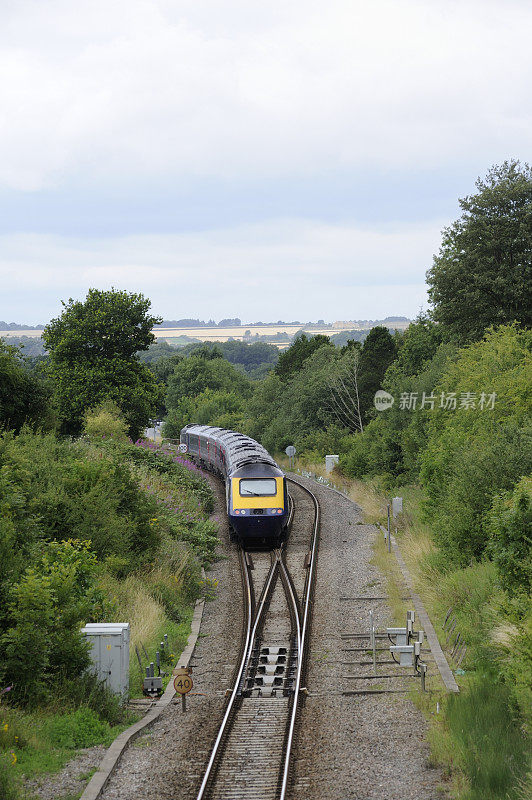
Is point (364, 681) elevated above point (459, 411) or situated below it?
below

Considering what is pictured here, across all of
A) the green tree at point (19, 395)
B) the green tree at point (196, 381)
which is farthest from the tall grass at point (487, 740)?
the green tree at point (196, 381)

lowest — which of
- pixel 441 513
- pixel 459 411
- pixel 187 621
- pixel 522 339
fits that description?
pixel 187 621

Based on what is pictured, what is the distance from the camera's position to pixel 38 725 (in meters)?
10.5

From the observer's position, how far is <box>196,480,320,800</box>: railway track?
381 inches

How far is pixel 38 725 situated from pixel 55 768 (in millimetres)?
1006

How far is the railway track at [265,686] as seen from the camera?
9672mm

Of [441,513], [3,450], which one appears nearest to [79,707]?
[3,450]

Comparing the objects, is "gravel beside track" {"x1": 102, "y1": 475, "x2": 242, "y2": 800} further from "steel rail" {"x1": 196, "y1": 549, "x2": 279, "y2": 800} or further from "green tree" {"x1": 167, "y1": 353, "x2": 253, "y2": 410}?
"green tree" {"x1": 167, "y1": 353, "x2": 253, "y2": 410}

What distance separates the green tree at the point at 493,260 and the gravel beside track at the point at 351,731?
24637 mm

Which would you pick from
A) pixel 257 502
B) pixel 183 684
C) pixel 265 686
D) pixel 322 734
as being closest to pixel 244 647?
pixel 265 686

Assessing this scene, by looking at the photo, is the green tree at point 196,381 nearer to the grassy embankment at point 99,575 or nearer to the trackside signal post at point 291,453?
the trackside signal post at point 291,453

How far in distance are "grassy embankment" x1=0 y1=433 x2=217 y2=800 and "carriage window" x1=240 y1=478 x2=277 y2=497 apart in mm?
1874

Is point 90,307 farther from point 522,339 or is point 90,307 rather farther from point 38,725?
point 38,725

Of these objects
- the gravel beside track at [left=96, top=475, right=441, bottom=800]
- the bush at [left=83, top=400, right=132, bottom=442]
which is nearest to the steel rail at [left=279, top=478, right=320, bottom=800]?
the gravel beside track at [left=96, top=475, right=441, bottom=800]
